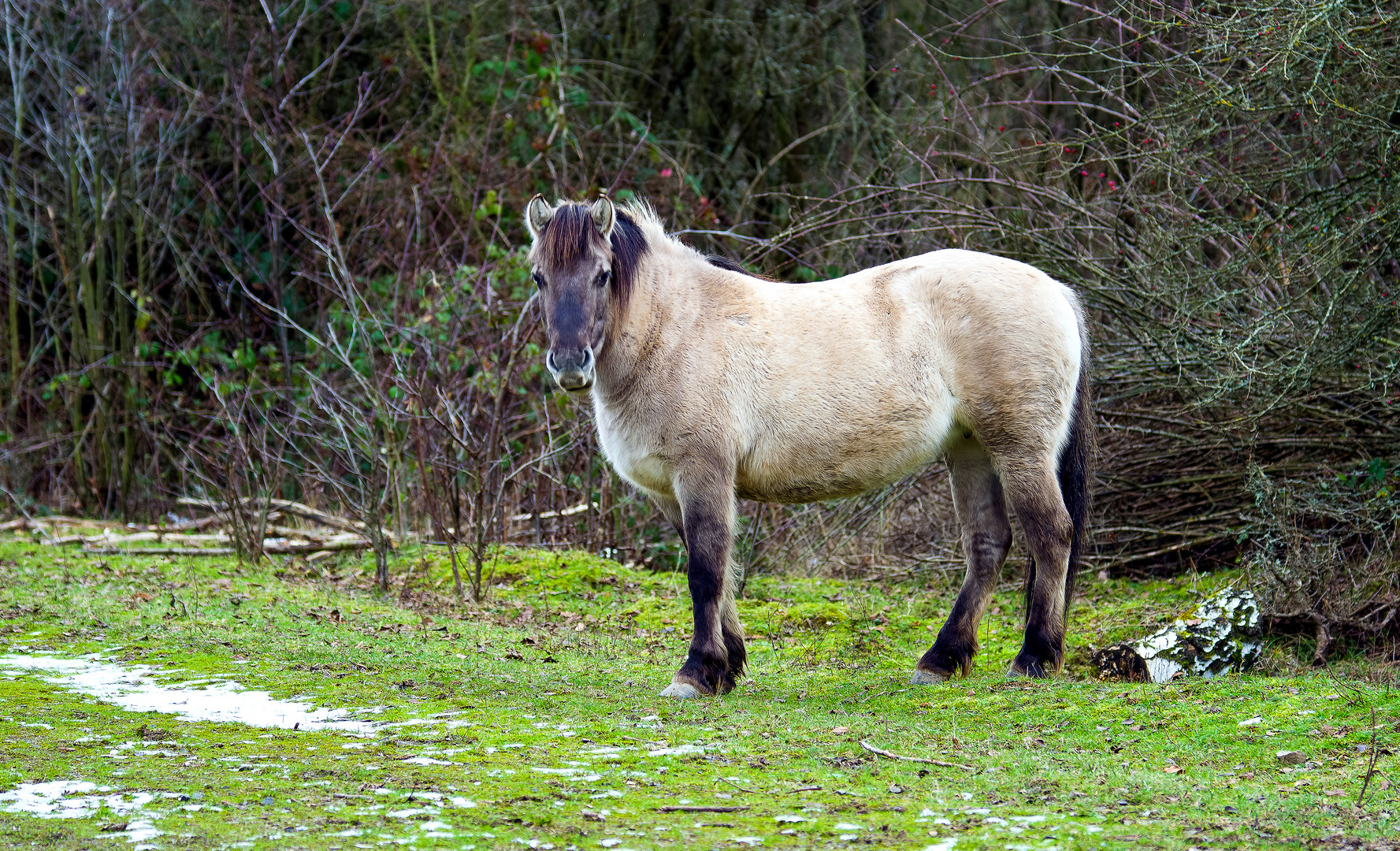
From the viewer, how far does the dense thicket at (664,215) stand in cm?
743

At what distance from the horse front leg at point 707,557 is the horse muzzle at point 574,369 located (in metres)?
0.66

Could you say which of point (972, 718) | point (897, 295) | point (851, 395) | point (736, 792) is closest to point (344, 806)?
point (736, 792)

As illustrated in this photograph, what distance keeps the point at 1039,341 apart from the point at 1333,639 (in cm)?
246

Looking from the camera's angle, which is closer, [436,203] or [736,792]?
[736,792]

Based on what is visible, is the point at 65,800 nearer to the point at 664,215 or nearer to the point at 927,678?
the point at 927,678

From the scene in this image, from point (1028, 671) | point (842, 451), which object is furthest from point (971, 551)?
point (842, 451)

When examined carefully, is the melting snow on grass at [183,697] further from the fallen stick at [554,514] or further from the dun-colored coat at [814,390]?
the fallen stick at [554,514]

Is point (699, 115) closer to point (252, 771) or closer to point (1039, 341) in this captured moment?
point (1039, 341)

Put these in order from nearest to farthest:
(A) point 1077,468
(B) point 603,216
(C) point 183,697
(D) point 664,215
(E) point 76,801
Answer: (E) point 76,801
(C) point 183,697
(B) point 603,216
(A) point 1077,468
(D) point 664,215

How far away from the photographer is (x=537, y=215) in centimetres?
594

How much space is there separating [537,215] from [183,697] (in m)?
2.69

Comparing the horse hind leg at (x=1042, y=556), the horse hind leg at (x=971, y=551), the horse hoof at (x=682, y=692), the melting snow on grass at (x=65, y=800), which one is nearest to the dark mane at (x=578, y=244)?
the horse hoof at (x=682, y=692)

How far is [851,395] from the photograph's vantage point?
5969 millimetres

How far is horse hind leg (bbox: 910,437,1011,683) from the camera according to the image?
611 centimetres
